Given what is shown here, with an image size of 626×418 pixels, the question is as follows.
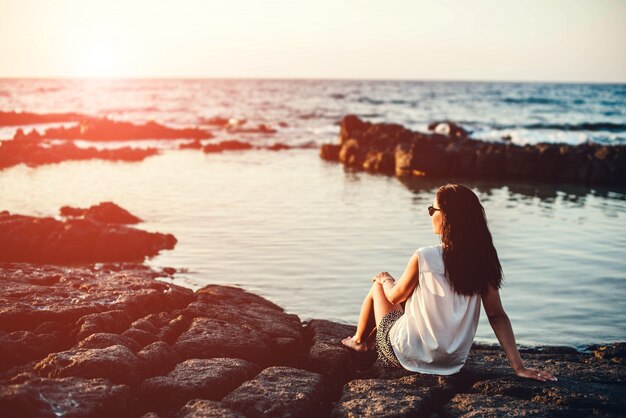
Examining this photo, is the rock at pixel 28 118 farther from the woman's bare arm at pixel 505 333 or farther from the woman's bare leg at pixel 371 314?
the woman's bare arm at pixel 505 333

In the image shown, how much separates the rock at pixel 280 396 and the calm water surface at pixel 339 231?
2578 mm

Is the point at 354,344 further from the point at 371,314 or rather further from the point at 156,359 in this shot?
the point at 156,359

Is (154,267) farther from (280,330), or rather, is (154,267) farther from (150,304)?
(280,330)

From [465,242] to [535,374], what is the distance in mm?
1246

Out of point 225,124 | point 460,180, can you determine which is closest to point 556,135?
point 460,180

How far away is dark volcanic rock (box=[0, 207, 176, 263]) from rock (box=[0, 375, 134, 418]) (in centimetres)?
584

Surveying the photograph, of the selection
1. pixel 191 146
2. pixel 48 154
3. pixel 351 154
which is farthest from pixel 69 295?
pixel 191 146

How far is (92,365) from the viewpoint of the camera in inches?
179

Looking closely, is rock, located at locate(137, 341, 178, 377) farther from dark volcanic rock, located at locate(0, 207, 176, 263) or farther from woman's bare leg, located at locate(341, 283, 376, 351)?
dark volcanic rock, located at locate(0, 207, 176, 263)

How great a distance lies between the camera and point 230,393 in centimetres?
454

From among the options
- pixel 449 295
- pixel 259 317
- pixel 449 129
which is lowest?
pixel 259 317

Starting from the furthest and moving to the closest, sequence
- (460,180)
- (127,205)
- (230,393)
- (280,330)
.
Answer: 1. (460,180)
2. (127,205)
3. (280,330)
4. (230,393)

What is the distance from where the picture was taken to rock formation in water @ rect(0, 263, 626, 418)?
4.30 m

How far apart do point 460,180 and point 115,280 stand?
50.1ft
